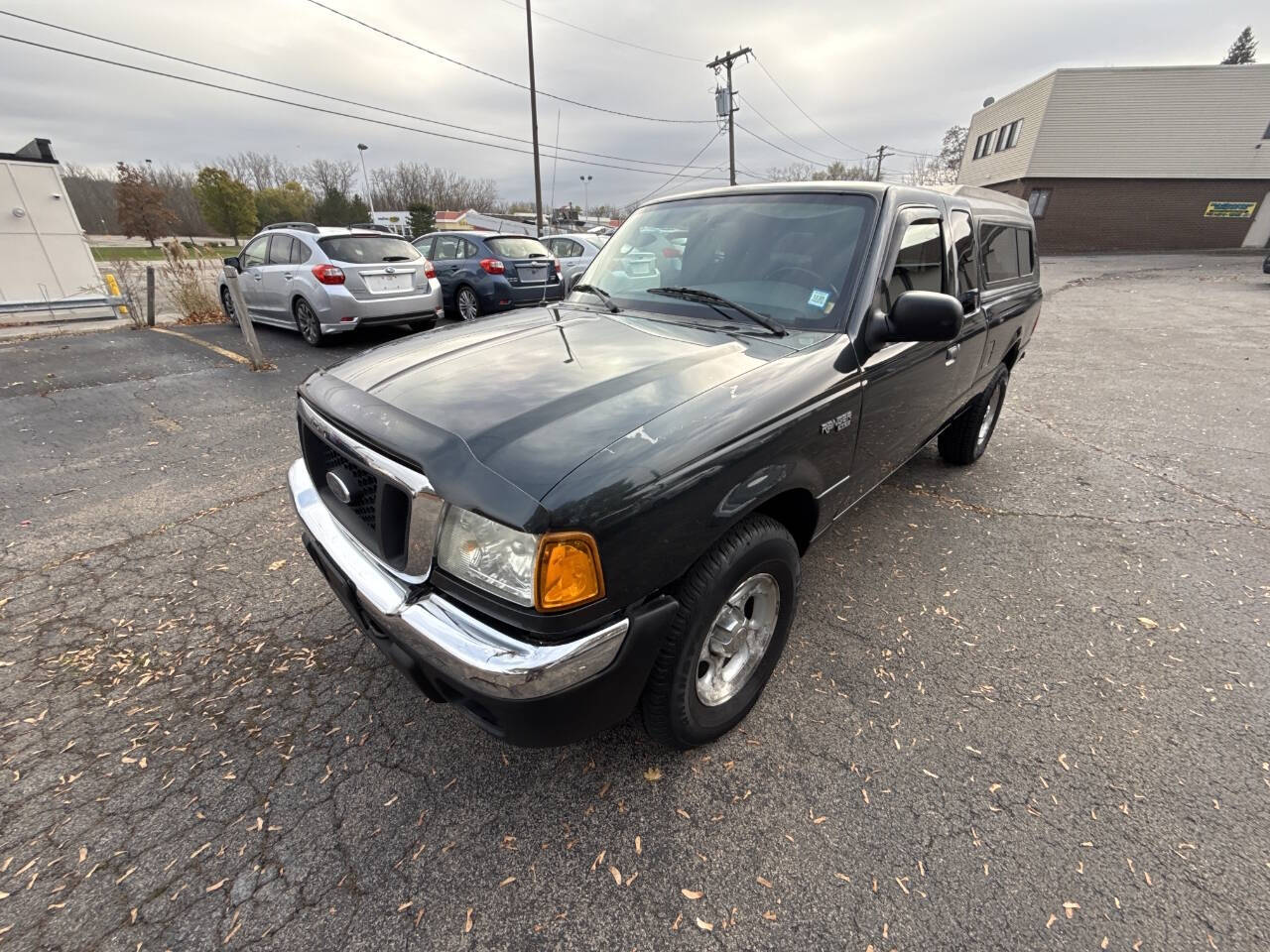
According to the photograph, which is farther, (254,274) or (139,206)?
(139,206)

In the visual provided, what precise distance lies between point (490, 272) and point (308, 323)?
3.11 m

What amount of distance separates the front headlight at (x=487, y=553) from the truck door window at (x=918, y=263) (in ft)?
6.42

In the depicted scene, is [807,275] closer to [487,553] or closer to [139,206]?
[487,553]

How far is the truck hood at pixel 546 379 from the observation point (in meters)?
1.54

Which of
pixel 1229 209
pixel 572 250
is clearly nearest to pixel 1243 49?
pixel 1229 209

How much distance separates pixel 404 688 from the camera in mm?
2402

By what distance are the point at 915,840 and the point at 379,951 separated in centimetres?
164

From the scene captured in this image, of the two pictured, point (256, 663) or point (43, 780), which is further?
point (256, 663)

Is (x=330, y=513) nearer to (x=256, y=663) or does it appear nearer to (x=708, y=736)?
(x=256, y=663)

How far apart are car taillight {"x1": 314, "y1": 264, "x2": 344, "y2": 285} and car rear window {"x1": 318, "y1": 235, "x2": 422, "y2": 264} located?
0.52 ft

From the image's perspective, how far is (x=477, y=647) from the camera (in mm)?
1451

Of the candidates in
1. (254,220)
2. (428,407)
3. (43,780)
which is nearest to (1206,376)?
(428,407)

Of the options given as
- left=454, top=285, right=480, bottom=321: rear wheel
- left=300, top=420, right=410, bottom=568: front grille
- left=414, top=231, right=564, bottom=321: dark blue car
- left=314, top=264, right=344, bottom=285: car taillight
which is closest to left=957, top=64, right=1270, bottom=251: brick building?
left=414, top=231, right=564, bottom=321: dark blue car

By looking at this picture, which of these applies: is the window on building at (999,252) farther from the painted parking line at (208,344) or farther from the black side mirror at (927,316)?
the painted parking line at (208,344)
